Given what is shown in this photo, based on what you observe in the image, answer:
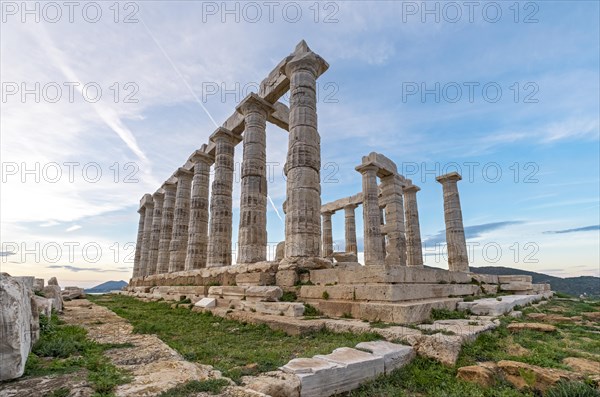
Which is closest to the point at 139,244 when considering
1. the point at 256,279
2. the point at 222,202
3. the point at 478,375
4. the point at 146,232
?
the point at 146,232

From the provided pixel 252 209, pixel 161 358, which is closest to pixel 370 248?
pixel 252 209

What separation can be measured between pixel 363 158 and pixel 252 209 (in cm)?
1022

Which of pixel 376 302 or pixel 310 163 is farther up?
pixel 310 163

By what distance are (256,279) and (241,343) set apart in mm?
5060

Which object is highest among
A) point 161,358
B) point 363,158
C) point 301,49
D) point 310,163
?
point 301,49

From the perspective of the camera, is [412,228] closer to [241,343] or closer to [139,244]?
[241,343]

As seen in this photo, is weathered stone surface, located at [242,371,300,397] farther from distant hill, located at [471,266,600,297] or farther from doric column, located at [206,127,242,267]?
distant hill, located at [471,266,600,297]

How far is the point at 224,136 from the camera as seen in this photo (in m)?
19.5

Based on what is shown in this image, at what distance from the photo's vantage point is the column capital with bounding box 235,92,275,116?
15.6 metres

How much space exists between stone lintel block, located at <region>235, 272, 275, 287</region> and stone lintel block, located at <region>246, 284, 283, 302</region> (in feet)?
1.63

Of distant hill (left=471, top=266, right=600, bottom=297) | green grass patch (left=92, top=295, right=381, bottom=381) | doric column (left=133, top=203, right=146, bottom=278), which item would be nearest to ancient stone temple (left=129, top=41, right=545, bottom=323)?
green grass patch (left=92, top=295, right=381, bottom=381)

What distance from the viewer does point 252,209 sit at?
14.9 meters

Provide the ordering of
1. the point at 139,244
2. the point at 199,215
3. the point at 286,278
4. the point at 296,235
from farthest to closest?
the point at 139,244
the point at 199,215
the point at 296,235
the point at 286,278

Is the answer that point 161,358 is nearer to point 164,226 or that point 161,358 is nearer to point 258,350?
point 258,350
